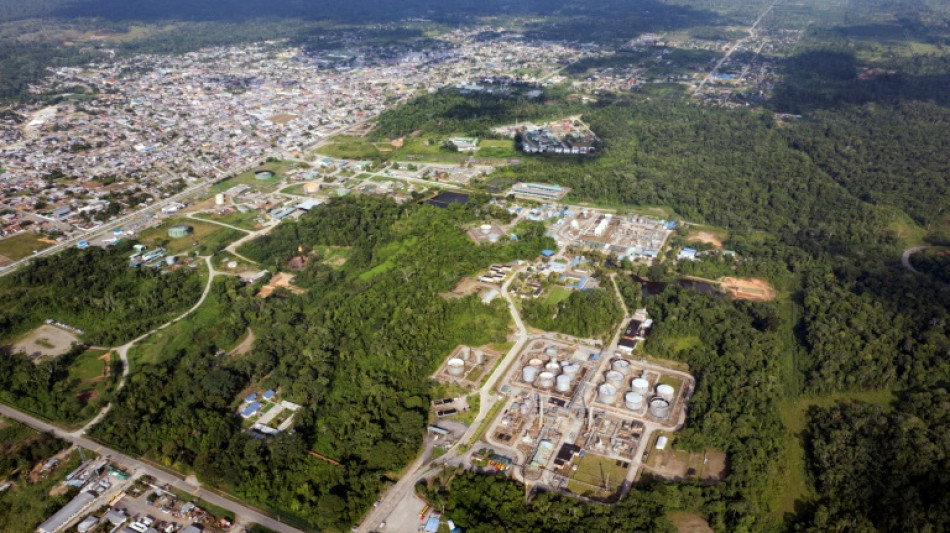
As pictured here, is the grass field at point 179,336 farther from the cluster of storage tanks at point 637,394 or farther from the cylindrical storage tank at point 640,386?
the cylindrical storage tank at point 640,386

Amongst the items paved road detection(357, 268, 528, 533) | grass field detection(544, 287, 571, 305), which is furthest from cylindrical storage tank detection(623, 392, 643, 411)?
grass field detection(544, 287, 571, 305)

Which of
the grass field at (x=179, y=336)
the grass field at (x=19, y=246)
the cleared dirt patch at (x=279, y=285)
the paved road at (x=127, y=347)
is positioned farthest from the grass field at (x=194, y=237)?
the grass field at (x=179, y=336)

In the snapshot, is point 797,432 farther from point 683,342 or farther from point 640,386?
point 683,342

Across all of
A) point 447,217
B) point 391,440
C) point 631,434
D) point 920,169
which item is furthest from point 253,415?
point 920,169

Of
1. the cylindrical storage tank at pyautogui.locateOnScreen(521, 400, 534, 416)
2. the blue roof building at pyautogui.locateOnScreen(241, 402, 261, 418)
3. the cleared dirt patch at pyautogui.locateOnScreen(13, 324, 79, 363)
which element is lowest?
the cleared dirt patch at pyautogui.locateOnScreen(13, 324, 79, 363)

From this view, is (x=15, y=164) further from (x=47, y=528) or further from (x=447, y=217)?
(x=47, y=528)

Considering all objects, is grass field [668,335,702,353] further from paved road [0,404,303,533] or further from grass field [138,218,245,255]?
grass field [138,218,245,255]
